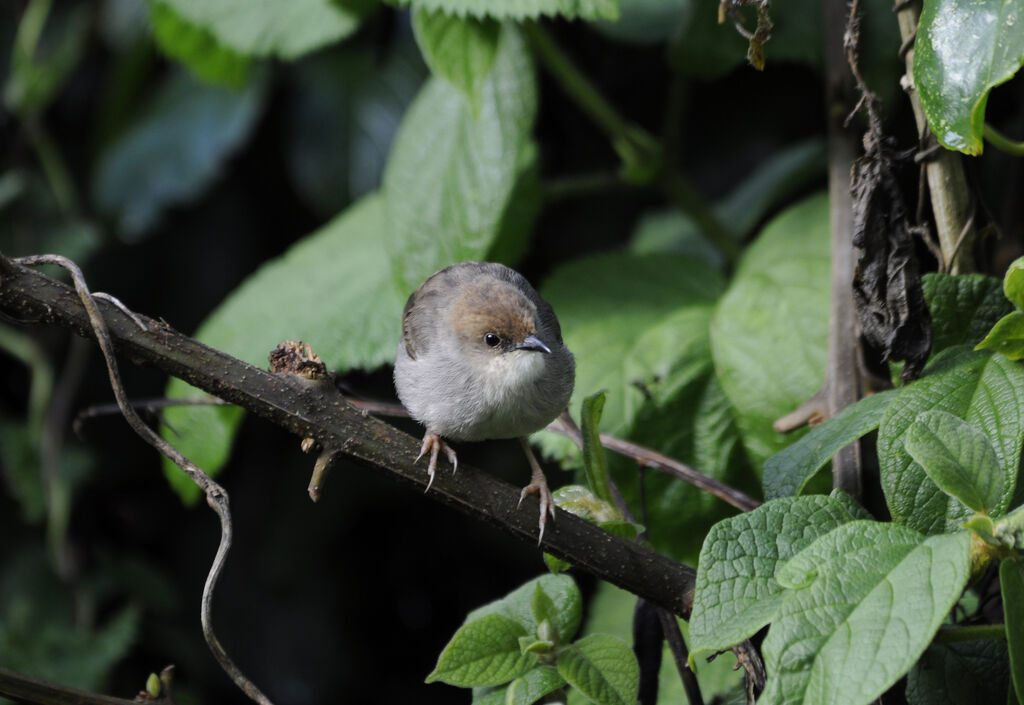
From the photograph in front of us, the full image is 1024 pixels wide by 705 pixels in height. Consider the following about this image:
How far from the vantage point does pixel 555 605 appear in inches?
52.2

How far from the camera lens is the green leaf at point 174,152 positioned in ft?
10.2

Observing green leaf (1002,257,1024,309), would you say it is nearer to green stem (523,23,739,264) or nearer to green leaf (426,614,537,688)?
green leaf (426,614,537,688)

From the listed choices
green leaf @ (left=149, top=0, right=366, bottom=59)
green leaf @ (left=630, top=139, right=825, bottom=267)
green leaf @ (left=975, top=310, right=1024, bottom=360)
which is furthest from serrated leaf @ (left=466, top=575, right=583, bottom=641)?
green leaf @ (left=149, top=0, right=366, bottom=59)

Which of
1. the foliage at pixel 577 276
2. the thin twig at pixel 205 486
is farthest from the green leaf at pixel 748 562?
the thin twig at pixel 205 486

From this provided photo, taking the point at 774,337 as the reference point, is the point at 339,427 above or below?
below

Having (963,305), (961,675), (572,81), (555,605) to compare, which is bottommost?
(961,675)

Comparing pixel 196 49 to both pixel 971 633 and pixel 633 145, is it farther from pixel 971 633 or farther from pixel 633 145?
pixel 971 633

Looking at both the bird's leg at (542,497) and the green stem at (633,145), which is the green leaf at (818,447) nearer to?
the bird's leg at (542,497)

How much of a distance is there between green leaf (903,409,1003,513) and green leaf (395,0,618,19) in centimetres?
88

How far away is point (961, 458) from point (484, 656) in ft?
2.07

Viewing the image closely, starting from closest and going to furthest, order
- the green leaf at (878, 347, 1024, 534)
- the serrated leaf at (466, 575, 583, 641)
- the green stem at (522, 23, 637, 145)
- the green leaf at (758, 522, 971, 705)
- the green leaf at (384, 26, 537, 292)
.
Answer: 1. the green leaf at (758, 522, 971, 705)
2. the green leaf at (878, 347, 1024, 534)
3. the serrated leaf at (466, 575, 583, 641)
4. the green leaf at (384, 26, 537, 292)
5. the green stem at (522, 23, 637, 145)

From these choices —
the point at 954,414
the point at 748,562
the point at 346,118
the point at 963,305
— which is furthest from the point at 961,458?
the point at 346,118

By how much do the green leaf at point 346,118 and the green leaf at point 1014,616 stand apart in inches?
96.8

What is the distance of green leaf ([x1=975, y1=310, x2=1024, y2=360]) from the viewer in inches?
49.6
